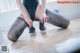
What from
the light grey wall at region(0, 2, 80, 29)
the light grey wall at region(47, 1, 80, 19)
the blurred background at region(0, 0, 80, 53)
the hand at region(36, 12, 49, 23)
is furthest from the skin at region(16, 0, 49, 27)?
the light grey wall at region(47, 1, 80, 19)

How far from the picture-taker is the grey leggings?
1.63 metres

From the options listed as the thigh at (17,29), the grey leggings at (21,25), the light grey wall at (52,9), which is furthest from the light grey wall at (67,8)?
the thigh at (17,29)

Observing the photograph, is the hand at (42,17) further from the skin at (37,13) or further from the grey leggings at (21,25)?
the grey leggings at (21,25)

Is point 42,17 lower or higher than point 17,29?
higher

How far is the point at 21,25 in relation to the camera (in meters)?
1.67

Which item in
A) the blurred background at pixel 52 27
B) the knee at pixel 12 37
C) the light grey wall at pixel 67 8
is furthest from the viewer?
the light grey wall at pixel 67 8

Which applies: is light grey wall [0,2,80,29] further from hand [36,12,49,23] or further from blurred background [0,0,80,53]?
hand [36,12,49,23]

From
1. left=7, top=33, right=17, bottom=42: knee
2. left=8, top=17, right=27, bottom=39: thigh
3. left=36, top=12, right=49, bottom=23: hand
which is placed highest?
left=36, top=12, right=49, bottom=23: hand

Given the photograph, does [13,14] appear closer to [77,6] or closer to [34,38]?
[34,38]

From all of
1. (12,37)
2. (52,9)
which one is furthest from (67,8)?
(12,37)

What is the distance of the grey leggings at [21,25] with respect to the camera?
163 centimetres

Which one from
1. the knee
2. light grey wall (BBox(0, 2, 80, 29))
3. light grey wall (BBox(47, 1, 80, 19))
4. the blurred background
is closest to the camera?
the blurred background

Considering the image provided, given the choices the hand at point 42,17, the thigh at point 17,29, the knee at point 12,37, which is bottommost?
the knee at point 12,37

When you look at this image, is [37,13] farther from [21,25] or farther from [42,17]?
[21,25]
